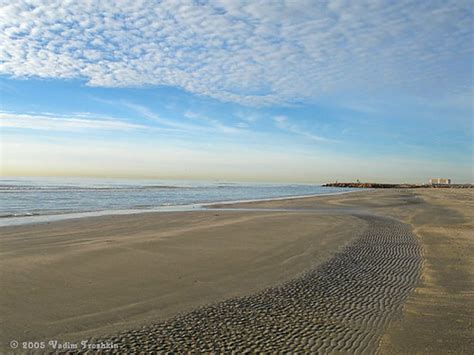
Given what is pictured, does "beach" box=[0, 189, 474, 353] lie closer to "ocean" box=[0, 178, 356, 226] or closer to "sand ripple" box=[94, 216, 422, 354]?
"sand ripple" box=[94, 216, 422, 354]

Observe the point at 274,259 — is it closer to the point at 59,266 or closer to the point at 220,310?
the point at 220,310

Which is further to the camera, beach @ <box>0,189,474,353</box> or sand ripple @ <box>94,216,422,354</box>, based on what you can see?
beach @ <box>0,189,474,353</box>

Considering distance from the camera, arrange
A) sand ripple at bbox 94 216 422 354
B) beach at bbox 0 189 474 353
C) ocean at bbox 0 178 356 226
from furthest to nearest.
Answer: ocean at bbox 0 178 356 226 → beach at bbox 0 189 474 353 → sand ripple at bbox 94 216 422 354

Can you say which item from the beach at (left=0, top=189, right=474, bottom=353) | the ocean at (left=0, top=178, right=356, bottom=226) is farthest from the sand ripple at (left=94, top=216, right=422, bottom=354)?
the ocean at (left=0, top=178, right=356, bottom=226)

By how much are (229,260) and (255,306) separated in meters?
3.64

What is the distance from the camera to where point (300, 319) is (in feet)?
19.6

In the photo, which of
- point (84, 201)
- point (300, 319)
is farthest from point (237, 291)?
point (84, 201)

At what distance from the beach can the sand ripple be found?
2 cm

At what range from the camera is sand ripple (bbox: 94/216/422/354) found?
5.05m

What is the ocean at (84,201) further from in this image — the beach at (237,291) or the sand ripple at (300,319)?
the sand ripple at (300,319)

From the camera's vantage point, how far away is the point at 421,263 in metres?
10.4

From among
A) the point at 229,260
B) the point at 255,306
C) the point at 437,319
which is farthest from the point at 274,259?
the point at 437,319

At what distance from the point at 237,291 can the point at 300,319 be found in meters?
1.84

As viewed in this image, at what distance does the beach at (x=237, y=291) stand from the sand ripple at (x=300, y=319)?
0.02 metres
